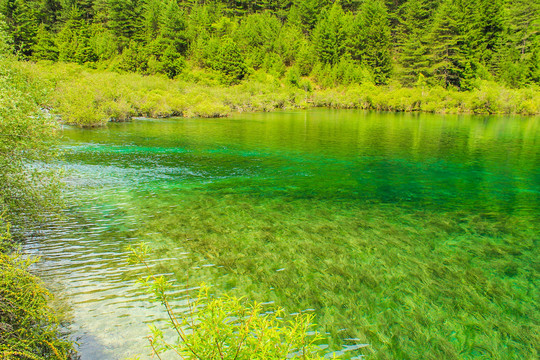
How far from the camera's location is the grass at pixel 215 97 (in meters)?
30.8

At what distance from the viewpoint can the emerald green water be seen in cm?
569

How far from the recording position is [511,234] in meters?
9.84

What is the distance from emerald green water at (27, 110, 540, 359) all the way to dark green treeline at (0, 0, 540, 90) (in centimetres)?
6812

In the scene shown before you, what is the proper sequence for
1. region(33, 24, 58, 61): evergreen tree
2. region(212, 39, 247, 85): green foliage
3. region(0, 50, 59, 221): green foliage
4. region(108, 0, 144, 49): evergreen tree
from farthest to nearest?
region(108, 0, 144, 49): evergreen tree → region(212, 39, 247, 85): green foliage → region(33, 24, 58, 61): evergreen tree → region(0, 50, 59, 221): green foliage

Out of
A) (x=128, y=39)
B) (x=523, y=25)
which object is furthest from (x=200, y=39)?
(x=523, y=25)

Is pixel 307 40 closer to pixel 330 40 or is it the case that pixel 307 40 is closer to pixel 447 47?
pixel 330 40

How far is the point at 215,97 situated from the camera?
53812mm

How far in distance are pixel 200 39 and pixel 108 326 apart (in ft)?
312

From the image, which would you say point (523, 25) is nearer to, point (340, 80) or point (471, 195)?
point (340, 80)

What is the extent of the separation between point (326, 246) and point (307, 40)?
4226 inches

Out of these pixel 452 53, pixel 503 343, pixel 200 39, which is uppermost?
pixel 200 39

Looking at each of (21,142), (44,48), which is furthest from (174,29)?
(21,142)

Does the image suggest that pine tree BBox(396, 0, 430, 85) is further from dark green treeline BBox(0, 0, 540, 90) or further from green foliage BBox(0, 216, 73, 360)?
green foliage BBox(0, 216, 73, 360)

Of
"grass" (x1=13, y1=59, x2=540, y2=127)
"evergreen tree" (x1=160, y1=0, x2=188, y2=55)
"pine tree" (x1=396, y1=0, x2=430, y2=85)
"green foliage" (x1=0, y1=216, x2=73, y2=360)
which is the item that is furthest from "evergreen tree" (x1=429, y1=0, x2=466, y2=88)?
"green foliage" (x1=0, y1=216, x2=73, y2=360)
